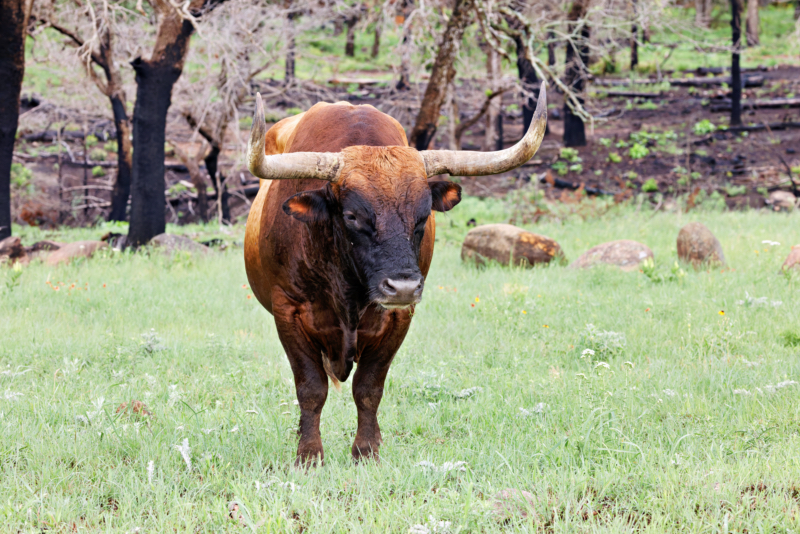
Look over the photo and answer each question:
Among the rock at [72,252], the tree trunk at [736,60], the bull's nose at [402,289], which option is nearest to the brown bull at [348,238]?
the bull's nose at [402,289]

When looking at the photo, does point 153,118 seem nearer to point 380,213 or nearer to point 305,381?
point 305,381

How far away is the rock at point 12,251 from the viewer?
10109mm

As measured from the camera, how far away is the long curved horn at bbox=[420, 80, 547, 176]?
12.9ft

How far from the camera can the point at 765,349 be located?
5.96 meters

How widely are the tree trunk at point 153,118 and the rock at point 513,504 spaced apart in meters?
9.60

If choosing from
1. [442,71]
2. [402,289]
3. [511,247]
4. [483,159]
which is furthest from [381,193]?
[442,71]

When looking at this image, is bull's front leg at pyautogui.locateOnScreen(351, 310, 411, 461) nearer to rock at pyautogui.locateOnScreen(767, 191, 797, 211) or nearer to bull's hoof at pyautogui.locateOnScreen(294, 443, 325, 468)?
bull's hoof at pyautogui.locateOnScreen(294, 443, 325, 468)

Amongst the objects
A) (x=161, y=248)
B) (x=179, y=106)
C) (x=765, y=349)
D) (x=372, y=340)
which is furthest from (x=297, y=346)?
(x=179, y=106)

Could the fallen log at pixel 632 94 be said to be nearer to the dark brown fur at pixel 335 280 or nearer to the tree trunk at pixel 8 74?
the tree trunk at pixel 8 74

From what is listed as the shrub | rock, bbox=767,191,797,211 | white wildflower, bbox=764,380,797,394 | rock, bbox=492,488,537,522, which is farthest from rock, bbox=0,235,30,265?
rock, bbox=767,191,797,211

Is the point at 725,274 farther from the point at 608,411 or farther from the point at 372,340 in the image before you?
the point at 372,340

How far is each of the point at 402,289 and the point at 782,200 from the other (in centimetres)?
1563

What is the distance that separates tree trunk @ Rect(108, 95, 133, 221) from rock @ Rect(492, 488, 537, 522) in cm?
1291

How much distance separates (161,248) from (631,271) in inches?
264
